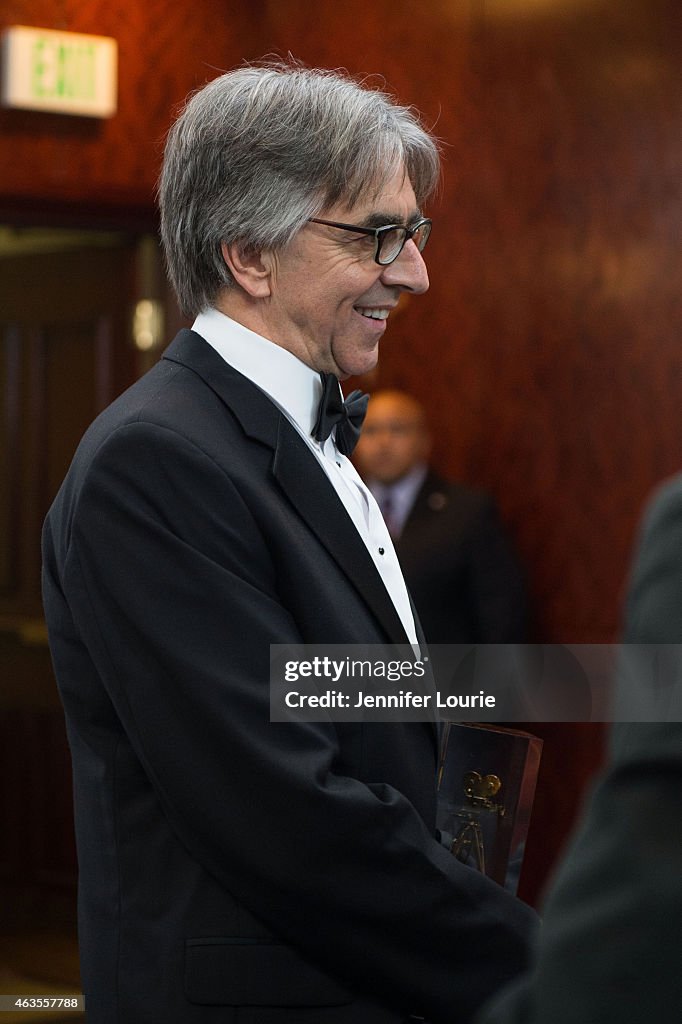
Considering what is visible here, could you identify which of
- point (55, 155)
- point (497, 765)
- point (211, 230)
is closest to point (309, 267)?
point (211, 230)

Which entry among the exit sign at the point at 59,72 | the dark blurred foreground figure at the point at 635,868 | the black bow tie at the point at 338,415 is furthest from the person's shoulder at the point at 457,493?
the dark blurred foreground figure at the point at 635,868

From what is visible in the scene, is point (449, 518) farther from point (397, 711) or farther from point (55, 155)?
point (397, 711)

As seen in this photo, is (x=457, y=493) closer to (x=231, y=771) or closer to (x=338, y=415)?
(x=338, y=415)

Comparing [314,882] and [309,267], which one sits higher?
[309,267]

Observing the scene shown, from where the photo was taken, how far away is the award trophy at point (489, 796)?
1439 millimetres

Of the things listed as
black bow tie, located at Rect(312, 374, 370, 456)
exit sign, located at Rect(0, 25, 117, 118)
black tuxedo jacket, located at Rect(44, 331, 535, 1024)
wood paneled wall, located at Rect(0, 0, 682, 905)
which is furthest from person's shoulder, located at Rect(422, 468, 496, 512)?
black tuxedo jacket, located at Rect(44, 331, 535, 1024)

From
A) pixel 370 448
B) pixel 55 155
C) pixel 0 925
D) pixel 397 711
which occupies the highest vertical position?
pixel 55 155

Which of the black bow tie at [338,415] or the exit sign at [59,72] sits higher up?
the exit sign at [59,72]

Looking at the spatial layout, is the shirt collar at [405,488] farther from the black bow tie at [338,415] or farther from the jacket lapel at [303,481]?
the jacket lapel at [303,481]

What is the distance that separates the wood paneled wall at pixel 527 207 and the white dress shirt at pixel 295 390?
2530mm

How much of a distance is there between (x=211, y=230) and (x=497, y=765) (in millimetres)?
653

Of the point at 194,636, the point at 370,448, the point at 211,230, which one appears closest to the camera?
the point at 194,636

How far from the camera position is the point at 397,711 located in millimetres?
1366

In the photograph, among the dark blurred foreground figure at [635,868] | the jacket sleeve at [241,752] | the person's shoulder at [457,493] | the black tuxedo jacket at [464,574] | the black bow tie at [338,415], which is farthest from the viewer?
the person's shoulder at [457,493]
